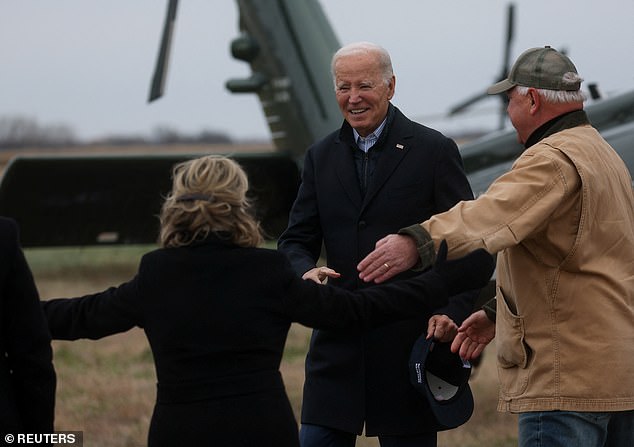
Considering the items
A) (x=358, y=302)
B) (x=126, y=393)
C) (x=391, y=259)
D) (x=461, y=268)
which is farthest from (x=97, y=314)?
(x=126, y=393)

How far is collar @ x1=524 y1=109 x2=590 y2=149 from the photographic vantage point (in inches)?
118

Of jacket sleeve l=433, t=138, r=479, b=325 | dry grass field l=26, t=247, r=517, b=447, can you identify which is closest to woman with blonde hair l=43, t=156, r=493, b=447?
jacket sleeve l=433, t=138, r=479, b=325

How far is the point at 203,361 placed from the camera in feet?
8.34

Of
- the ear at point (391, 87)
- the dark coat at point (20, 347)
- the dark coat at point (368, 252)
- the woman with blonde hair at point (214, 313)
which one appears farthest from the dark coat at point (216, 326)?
the ear at point (391, 87)

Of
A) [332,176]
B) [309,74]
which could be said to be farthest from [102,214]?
[332,176]

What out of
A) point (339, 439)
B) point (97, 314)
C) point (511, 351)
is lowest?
point (339, 439)

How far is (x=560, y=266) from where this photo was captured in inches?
114

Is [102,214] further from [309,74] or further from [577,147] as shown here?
[577,147]

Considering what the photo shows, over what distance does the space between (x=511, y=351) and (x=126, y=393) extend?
197 inches

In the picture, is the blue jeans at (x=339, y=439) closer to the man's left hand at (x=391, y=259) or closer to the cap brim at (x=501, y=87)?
the man's left hand at (x=391, y=259)

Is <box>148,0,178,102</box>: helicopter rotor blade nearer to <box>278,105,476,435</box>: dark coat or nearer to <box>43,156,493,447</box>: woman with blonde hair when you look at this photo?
<box>278,105,476,435</box>: dark coat

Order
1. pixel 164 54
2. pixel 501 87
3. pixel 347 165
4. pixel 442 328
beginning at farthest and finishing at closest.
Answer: pixel 164 54 → pixel 347 165 → pixel 442 328 → pixel 501 87

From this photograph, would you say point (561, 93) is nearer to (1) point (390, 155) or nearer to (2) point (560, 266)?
(2) point (560, 266)

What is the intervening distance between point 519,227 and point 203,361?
856 mm
